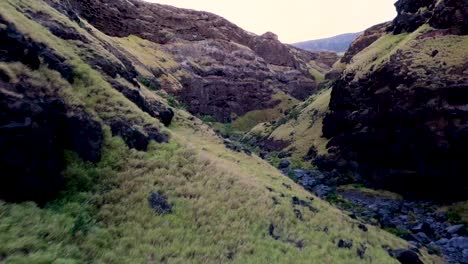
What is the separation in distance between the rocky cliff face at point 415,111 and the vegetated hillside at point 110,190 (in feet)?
59.1

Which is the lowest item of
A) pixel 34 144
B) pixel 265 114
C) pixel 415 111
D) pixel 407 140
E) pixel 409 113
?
pixel 265 114

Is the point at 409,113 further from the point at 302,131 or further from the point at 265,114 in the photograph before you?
the point at 265,114

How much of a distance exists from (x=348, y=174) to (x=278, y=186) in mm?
25435

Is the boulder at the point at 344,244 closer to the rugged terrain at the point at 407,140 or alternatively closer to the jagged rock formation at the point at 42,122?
the rugged terrain at the point at 407,140

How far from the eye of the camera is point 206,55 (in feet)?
372

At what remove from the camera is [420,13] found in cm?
5941

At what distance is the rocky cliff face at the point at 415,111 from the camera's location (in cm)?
4022

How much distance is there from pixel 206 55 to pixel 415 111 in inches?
3081

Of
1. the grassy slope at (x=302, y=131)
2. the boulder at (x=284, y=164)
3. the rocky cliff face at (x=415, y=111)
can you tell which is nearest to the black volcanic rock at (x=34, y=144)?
the rocky cliff face at (x=415, y=111)

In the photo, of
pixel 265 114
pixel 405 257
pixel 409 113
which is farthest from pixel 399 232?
pixel 265 114

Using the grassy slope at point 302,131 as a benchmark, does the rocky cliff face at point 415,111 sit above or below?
above

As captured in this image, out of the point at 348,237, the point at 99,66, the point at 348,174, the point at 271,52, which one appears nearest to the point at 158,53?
the point at 271,52

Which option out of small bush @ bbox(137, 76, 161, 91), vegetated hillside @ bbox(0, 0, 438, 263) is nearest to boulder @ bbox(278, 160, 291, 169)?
small bush @ bbox(137, 76, 161, 91)

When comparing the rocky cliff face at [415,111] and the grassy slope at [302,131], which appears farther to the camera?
the grassy slope at [302,131]
